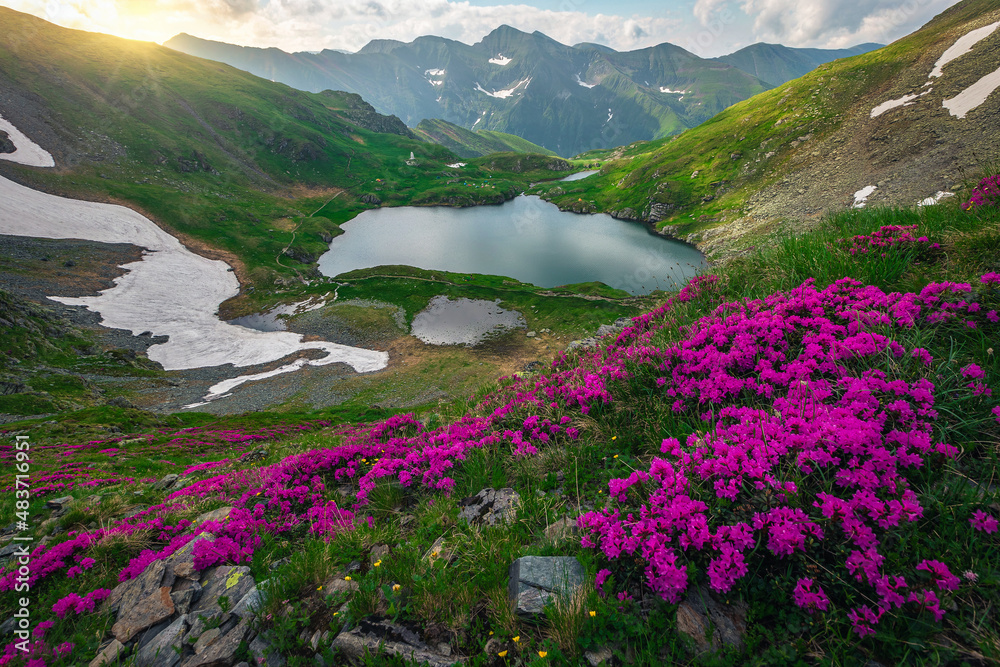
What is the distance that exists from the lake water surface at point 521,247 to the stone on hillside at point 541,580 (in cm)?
6247

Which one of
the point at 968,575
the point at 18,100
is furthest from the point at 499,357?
the point at 18,100

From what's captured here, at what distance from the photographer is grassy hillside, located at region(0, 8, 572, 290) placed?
93.4 m

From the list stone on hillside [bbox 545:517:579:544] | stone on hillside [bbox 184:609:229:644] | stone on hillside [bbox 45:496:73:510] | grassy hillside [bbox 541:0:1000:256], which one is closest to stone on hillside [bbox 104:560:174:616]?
stone on hillside [bbox 184:609:229:644]

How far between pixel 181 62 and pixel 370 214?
143916 millimetres

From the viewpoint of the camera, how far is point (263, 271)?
80938 mm

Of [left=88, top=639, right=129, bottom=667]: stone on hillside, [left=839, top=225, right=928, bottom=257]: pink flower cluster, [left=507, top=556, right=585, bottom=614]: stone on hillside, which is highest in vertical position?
[left=839, top=225, right=928, bottom=257]: pink flower cluster

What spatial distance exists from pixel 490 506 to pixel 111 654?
5.16 meters

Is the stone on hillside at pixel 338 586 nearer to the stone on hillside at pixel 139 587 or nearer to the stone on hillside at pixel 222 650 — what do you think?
the stone on hillside at pixel 222 650

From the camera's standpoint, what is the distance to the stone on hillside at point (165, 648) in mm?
4547

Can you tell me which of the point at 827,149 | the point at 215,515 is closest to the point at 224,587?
the point at 215,515

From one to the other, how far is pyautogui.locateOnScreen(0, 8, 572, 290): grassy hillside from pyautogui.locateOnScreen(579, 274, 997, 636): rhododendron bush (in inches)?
3529

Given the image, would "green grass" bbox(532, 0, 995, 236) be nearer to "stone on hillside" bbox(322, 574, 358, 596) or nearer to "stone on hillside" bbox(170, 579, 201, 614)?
"stone on hillside" bbox(322, 574, 358, 596)

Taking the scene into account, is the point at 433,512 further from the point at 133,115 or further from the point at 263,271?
the point at 133,115

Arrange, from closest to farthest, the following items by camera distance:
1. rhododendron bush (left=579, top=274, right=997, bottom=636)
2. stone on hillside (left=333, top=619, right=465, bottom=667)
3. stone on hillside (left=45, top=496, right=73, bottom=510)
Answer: rhododendron bush (left=579, top=274, right=997, bottom=636), stone on hillside (left=333, top=619, right=465, bottom=667), stone on hillside (left=45, top=496, right=73, bottom=510)
